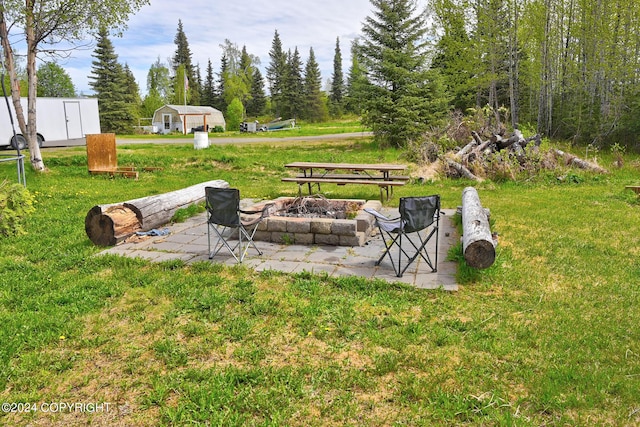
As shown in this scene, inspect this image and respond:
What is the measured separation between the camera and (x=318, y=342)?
340 centimetres

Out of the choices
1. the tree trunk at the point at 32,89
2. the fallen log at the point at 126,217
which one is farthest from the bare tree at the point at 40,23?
the fallen log at the point at 126,217

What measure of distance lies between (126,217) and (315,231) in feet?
8.65

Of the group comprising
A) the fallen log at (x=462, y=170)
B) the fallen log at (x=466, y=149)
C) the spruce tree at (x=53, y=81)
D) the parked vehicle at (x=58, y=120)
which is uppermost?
the spruce tree at (x=53, y=81)

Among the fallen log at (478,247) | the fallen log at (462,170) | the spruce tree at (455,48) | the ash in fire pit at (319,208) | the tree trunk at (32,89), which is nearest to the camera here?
the fallen log at (478,247)

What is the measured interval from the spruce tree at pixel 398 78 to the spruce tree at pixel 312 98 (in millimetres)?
32937

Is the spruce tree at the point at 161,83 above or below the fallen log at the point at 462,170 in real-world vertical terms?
above

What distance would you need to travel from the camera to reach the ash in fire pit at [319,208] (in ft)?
21.9

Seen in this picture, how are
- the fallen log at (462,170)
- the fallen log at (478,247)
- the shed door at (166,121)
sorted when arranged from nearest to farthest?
1. the fallen log at (478,247)
2. the fallen log at (462,170)
3. the shed door at (166,121)

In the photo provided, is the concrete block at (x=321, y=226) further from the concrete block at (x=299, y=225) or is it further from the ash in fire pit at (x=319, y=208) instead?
the ash in fire pit at (x=319, y=208)

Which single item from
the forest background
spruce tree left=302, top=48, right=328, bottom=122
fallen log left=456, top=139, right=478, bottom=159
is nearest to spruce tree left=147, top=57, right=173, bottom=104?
spruce tree left=302, top=48, right=328, bottom=122

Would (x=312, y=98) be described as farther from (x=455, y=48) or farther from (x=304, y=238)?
(x=304, y=238)

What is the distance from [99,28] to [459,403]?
14.4m

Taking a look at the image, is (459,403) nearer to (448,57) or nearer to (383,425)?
(383,425)

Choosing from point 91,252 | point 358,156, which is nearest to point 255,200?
point 91,252
